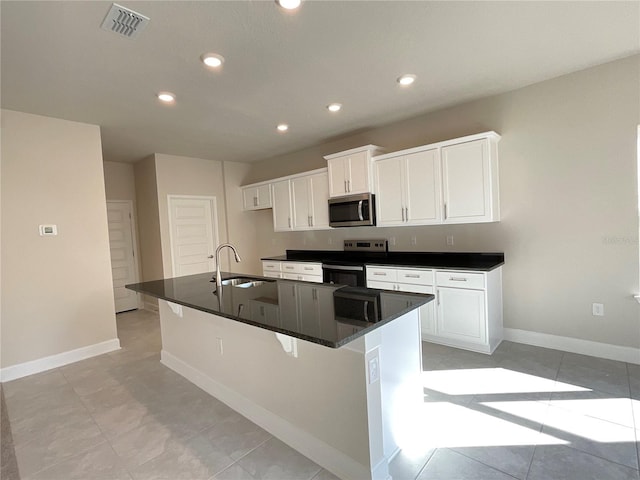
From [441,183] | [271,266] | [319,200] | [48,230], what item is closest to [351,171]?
[319,200]

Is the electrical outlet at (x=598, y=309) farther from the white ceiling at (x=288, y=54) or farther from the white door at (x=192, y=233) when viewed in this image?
the white door at (x=192, y=233)

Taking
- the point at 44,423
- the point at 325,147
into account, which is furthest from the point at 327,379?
the point at 325,147

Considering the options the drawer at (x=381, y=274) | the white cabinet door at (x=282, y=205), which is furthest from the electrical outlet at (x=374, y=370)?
the white cabinet door at (x=282, y=205)

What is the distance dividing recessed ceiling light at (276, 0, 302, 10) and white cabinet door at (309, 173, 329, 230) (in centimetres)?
275

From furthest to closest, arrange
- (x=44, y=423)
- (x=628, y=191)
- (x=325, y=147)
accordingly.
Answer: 1. (x=325, y=147)
2. (x=628, y=191)
3. (x=44, y=423)

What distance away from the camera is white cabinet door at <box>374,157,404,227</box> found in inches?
147

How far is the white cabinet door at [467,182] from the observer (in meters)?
3.14

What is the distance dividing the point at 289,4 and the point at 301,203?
3.20 m

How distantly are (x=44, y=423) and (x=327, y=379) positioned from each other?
2.20 m

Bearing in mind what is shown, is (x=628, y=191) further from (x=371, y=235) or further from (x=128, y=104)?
(x=128, y=104)

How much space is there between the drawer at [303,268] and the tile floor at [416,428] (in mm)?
1938

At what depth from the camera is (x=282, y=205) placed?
5172mm

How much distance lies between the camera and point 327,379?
170cm

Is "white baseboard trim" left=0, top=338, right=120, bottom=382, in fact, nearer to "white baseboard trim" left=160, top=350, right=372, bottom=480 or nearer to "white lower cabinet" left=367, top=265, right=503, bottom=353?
"white baseboard trim" left=160, top=350, right=372, bottom=480
